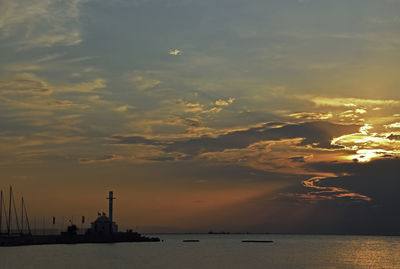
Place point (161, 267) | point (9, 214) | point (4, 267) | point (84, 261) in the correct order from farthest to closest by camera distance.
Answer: point (9, 214)
point (84, 261)
point (161, 267)
point (4, 267)

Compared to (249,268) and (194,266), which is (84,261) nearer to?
(194,266)

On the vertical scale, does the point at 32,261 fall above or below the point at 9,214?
below

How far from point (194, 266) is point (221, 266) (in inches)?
264

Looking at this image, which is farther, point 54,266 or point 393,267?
point 393,267

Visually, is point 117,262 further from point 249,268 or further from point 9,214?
point 9,214

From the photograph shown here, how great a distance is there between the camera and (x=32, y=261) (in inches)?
5074

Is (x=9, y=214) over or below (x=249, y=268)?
over

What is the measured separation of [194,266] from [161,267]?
9101 mm

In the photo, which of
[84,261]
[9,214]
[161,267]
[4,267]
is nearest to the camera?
[4,267]

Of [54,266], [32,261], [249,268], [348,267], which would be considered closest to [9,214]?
[32,261]

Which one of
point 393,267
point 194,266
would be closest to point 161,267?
point 194,266

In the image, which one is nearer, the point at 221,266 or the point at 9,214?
the point at 221,266

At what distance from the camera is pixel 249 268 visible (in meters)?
123

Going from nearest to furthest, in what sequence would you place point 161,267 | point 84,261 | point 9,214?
point 161,267
point 84,261
point 9,214
